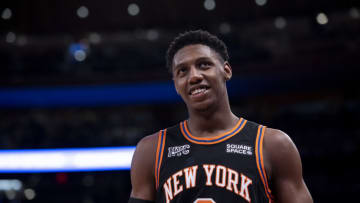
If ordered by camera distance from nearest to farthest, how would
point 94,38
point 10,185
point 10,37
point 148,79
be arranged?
point 10,185 < point 148,79 < point 10,37 < point 94,38

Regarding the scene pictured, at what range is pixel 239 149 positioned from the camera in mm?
1794

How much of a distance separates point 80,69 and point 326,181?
769cm

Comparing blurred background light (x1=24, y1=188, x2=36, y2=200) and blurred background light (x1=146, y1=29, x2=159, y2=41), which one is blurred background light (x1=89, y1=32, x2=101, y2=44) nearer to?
blurred background light (x1=146, y1=29, x2=159, y2=41)

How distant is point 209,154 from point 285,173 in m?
0.38

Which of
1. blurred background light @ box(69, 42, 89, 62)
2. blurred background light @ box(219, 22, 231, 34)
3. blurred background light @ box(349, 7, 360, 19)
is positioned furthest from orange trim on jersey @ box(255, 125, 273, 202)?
blurred background light @ box(349, 7, 360, 19)

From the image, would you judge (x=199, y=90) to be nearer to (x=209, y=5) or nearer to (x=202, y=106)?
(x=202, y=106)

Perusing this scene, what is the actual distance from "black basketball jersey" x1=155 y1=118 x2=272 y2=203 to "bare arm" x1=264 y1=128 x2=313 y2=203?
0.19 feet

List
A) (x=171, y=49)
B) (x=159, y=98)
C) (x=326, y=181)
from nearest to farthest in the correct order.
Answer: (x=171, y=49) → (x=326, y=181) → (x=159, y=98)

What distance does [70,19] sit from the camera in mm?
13133

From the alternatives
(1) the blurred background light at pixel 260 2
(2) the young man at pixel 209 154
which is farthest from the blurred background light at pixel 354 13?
(2) the young man at pixel 209 154

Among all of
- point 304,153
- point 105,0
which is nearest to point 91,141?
point 105,0

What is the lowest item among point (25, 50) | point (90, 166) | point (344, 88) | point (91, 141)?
point (90, 166)

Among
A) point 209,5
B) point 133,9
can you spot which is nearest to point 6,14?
point 133,9

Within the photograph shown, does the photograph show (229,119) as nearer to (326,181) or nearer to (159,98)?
(326,181)
